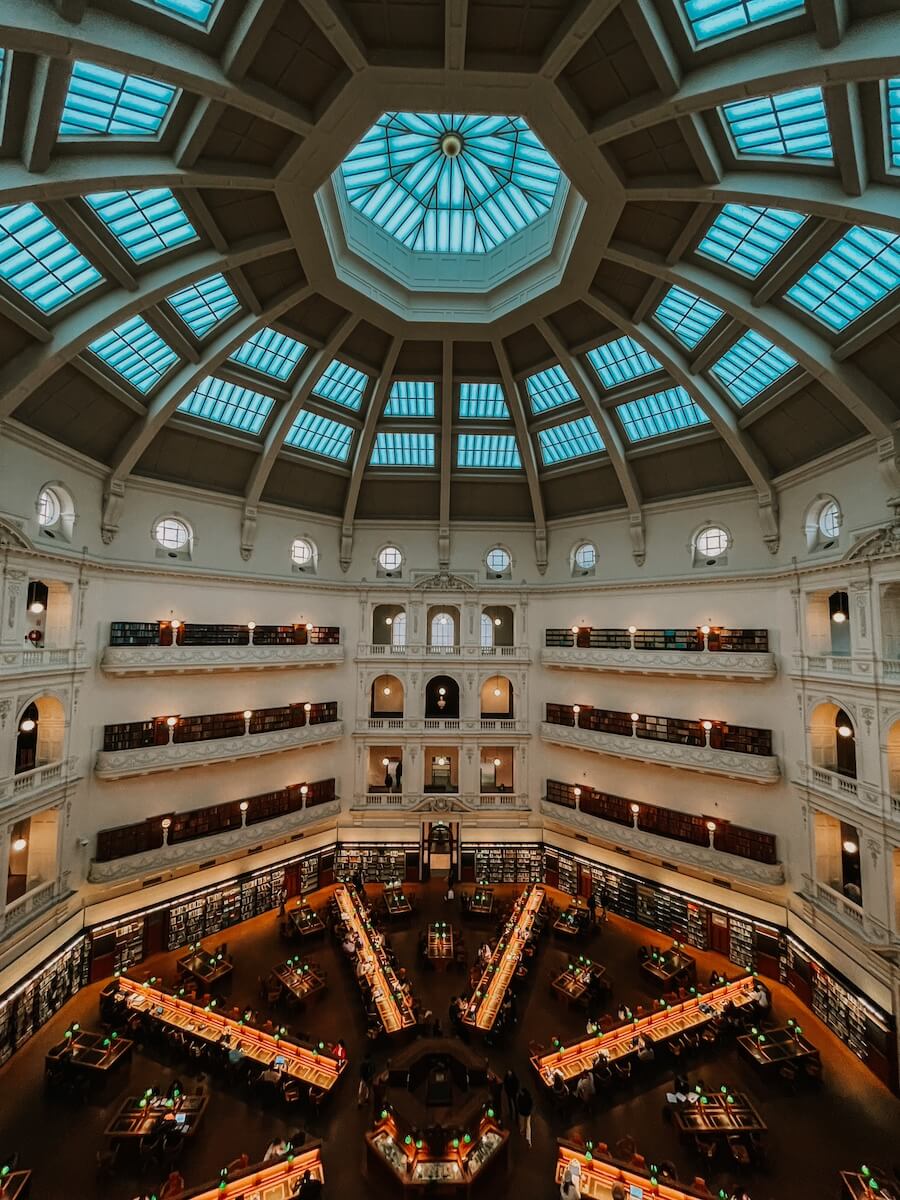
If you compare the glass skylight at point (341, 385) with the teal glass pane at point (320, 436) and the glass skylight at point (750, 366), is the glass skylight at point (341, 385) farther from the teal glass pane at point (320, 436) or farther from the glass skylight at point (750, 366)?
the glass skylight at point (750, 366)

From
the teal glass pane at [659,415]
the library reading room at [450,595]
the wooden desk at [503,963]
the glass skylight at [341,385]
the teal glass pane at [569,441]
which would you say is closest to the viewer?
the library reading room at [450,595]

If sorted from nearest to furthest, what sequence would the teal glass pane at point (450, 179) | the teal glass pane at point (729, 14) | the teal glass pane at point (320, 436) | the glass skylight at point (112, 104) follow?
the teal glass pane at point (729, 14) → the glass skylight at point (112, 104) → the teal glass pane at point (450, 179) → the teal glass pane at point (320, 436)

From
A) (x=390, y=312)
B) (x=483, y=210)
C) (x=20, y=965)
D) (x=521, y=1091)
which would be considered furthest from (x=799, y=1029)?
(x=483, y=210)

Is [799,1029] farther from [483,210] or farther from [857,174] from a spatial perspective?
[483,210]

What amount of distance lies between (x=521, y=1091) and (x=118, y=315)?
21.6 meters

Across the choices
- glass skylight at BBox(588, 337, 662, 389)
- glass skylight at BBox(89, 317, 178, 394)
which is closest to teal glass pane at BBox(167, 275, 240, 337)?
glass skylight at BBox(89, 317, 178, 394)

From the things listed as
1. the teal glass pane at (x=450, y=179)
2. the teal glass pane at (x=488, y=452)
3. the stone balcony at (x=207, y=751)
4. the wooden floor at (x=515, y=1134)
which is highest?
the teal glass pane at (x=450, y=179)

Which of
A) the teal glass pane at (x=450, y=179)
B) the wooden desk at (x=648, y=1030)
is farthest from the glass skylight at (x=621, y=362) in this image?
the wooden desk at (x=648, y=1030)

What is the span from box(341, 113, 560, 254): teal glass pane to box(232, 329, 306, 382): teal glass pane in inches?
199

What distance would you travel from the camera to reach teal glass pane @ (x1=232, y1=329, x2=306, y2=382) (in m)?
→ 20.1

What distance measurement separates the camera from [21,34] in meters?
8.01

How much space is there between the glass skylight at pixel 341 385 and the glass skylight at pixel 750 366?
13.1m

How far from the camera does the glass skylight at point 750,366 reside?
17.4 metres

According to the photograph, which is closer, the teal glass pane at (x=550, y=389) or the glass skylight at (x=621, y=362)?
the glass skylight at (x=621, y=362)
